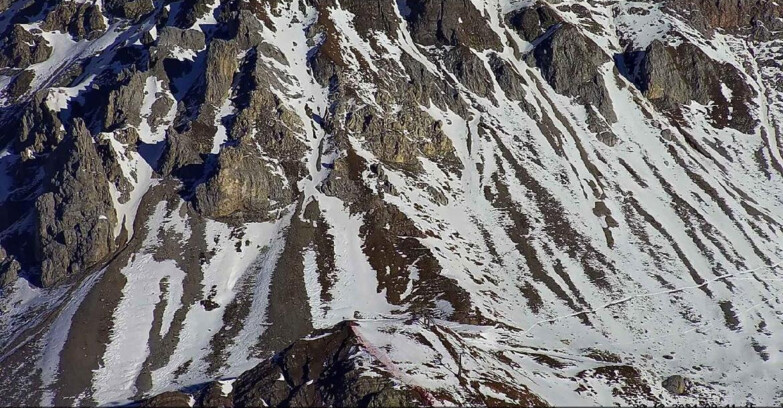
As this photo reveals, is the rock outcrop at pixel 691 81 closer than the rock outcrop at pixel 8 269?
No

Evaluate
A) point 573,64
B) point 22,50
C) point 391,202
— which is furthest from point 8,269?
point 573,64

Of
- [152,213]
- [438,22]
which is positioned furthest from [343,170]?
[438,22]

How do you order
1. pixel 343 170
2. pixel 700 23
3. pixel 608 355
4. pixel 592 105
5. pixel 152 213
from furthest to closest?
pixel 700 23
pixel 592 105
pixel 343 170
pixel 152 213
pixel 608 355

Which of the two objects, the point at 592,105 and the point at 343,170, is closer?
the point at 343,170

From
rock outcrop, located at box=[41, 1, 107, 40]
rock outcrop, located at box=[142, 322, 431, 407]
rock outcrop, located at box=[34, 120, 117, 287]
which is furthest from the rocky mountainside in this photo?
rock outcrop, located at box=[41, 1, 107, 40]

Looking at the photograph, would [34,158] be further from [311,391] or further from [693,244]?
[693,244]

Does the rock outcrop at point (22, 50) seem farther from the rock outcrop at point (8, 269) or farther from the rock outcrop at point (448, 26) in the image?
the rock outcrop at point (448, 26)

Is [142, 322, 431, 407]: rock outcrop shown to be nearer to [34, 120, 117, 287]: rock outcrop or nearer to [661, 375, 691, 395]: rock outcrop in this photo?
[661, 375, 691, 395]: rock outcrop

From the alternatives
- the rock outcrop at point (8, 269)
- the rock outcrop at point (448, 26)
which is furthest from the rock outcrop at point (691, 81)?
the rock outcrop at point (8, 269)
